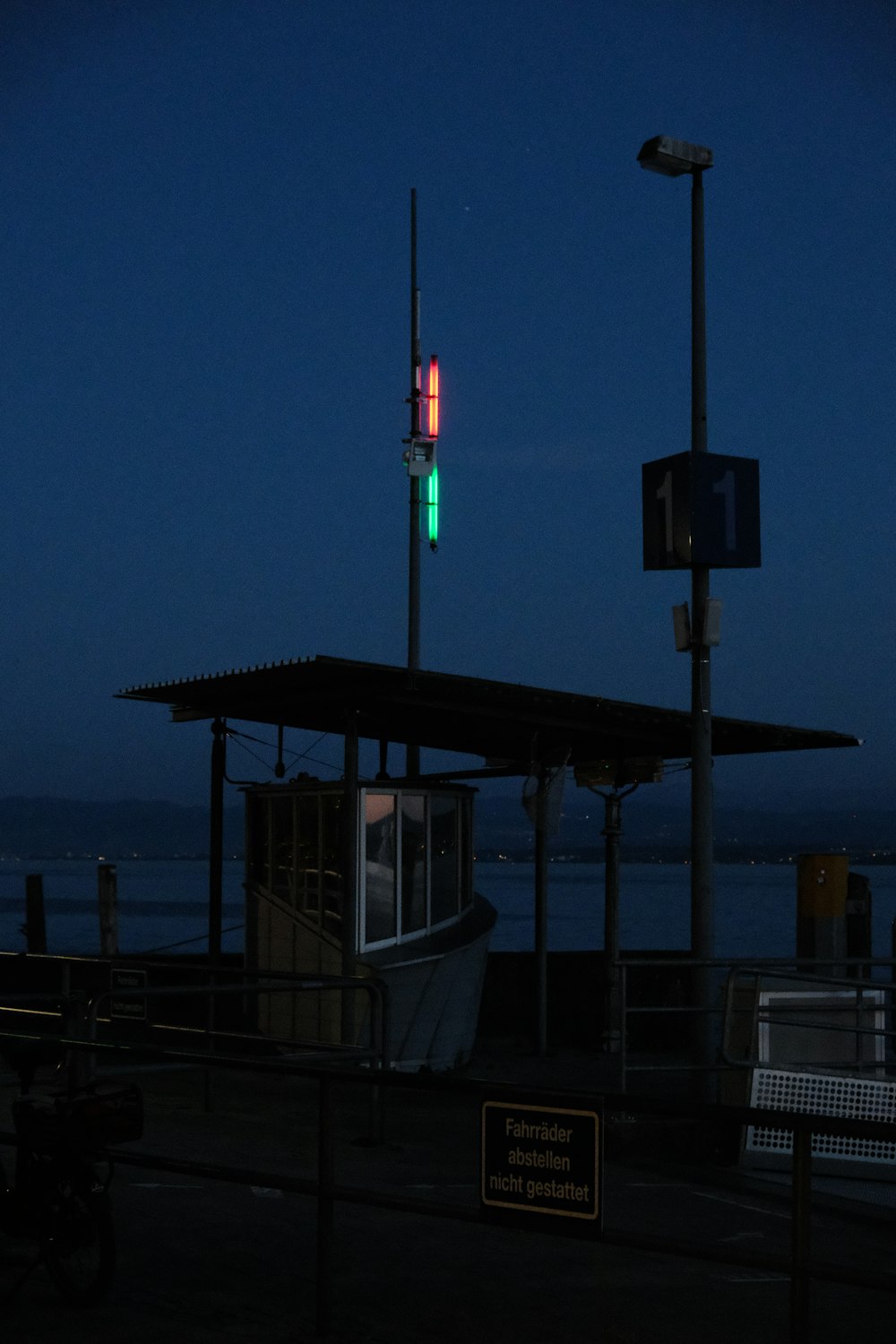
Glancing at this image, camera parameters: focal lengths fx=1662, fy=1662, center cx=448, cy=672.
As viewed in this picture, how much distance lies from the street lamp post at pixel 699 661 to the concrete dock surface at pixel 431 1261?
1.71 m

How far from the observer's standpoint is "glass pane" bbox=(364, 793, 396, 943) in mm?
15641

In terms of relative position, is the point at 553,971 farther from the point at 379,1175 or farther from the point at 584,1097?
the point at 584,1097

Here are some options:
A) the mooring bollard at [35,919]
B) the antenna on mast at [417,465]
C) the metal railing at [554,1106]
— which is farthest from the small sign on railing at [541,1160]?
the mooring bollard at [35,919]

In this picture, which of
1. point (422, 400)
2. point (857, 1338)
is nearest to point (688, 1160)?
point (857, 1338)

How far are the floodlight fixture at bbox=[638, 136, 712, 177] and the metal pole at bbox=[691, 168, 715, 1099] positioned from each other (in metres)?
0.11

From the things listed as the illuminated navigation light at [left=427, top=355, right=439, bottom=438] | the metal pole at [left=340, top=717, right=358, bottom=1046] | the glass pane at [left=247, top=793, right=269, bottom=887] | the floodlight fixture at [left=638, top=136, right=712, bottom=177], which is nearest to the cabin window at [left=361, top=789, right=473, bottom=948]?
the metal pole at [left=340, top=717, right=358, bottom=1046]

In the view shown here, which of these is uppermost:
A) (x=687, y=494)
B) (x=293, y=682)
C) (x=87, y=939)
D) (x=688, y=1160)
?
(x=687, y=494)

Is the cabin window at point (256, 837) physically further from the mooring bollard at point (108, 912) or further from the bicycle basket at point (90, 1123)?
the bicycle basket at point (90, 1123)

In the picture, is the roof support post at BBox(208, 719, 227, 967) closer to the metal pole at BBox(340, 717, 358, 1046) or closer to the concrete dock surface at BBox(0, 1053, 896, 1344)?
the metal pole at BBox(340, 717, 358, 1046)

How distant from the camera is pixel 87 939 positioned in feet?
266

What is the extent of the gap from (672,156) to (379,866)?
691cm

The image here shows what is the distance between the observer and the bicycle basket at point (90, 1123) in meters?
6.84

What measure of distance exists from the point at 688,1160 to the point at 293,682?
197 inches

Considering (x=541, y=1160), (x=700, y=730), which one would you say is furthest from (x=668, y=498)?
(x=541, y=1160)
